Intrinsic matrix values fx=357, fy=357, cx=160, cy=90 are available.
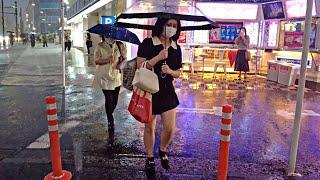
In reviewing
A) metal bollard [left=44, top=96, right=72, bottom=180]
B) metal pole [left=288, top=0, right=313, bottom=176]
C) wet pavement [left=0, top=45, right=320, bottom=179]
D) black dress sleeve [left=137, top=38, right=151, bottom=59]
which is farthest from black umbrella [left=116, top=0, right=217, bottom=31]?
wet pavement [left=0, top=45, right=320, bottom=179]

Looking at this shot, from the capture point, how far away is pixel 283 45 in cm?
1519

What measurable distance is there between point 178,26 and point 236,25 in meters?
13.1

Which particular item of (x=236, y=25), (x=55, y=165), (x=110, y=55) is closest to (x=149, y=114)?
(x=55, y=165)

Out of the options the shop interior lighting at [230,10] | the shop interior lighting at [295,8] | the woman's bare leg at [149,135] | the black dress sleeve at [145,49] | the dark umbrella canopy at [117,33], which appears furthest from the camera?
the shop interior lighting at [230,10]

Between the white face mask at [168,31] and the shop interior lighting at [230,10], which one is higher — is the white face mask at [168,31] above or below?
below

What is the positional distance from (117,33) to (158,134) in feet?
6.55

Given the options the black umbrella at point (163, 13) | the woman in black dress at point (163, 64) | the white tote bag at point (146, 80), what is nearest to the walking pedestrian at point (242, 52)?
the black umbrella at point (163, 13)

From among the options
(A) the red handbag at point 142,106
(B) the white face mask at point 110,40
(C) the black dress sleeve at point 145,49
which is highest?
(B) the white face mask at point 110,40

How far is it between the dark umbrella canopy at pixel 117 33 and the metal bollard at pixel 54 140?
2031 mm

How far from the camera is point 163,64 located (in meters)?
4.54

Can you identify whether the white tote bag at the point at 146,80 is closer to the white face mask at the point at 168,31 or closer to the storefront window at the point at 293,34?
the white face mask at the point at 168,31

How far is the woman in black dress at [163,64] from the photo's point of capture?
4.51 m

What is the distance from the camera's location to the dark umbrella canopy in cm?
605

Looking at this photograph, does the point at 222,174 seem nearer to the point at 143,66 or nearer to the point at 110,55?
the point at 143,66
